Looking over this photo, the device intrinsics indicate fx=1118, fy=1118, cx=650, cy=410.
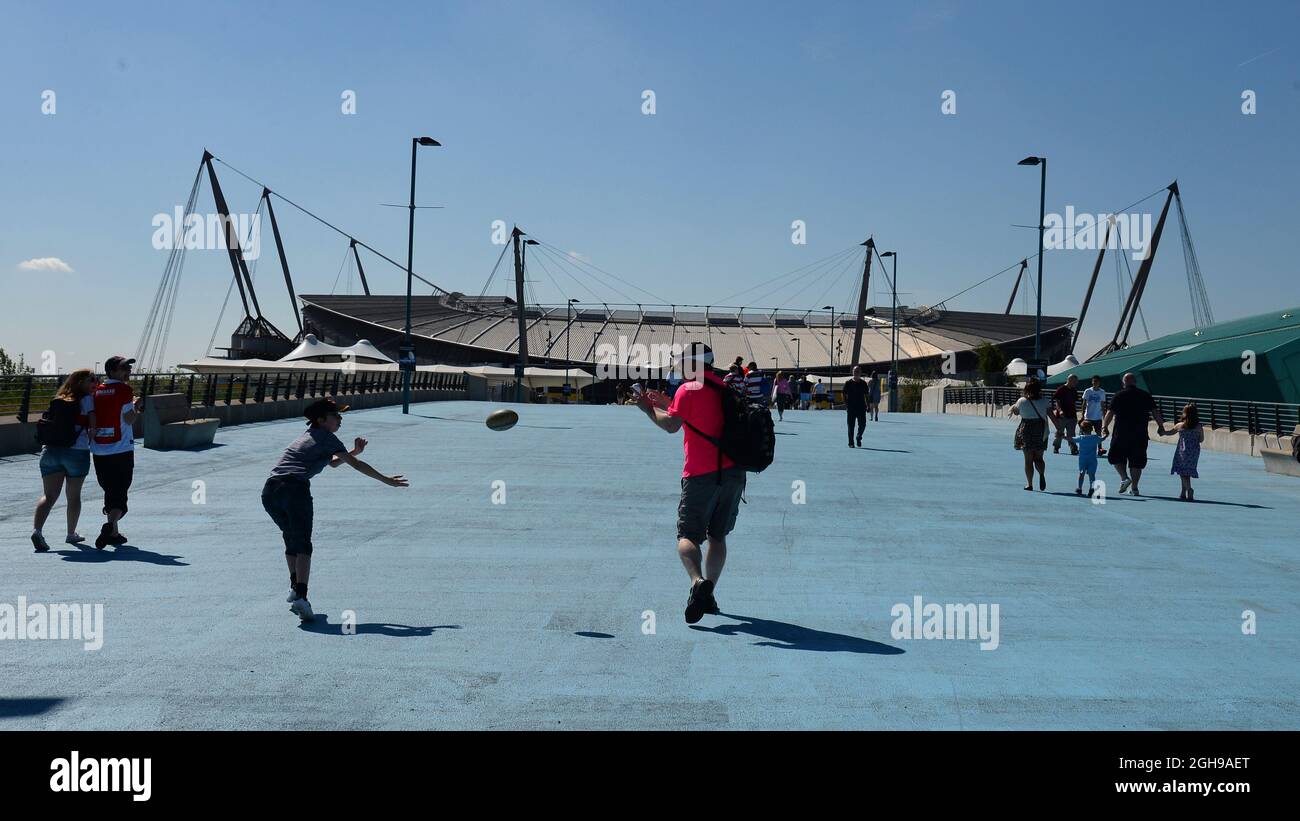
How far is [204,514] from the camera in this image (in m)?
11.9

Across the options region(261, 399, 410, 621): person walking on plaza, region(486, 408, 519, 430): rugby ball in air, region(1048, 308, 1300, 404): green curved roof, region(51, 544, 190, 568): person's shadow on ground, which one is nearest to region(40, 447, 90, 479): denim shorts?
region(51, 544, 190, 568): person's shadow on ground

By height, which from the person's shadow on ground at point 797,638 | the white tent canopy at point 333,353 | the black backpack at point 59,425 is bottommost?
the person's shadow on ground at point 797,638

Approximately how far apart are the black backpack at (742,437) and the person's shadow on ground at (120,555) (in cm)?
464

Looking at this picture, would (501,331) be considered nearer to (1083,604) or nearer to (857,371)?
(857,371)

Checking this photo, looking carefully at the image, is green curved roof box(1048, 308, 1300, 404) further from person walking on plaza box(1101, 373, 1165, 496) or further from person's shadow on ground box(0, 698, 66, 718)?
person's shadow on ground box(0, 698, 66, 718)

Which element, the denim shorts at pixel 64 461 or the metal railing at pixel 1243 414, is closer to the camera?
the denim shorts at pixel 64 461

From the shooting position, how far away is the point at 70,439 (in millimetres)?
9555

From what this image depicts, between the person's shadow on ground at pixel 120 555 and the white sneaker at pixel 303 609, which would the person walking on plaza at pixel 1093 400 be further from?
the white sneaker at pixel 303 609

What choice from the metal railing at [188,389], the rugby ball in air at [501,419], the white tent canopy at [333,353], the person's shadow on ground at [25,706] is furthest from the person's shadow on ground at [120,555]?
the white tent canopy at [333,353]

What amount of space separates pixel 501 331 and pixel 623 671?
451ft

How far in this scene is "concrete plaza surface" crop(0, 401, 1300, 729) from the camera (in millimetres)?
5344

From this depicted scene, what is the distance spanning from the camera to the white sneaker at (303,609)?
6.87 m
